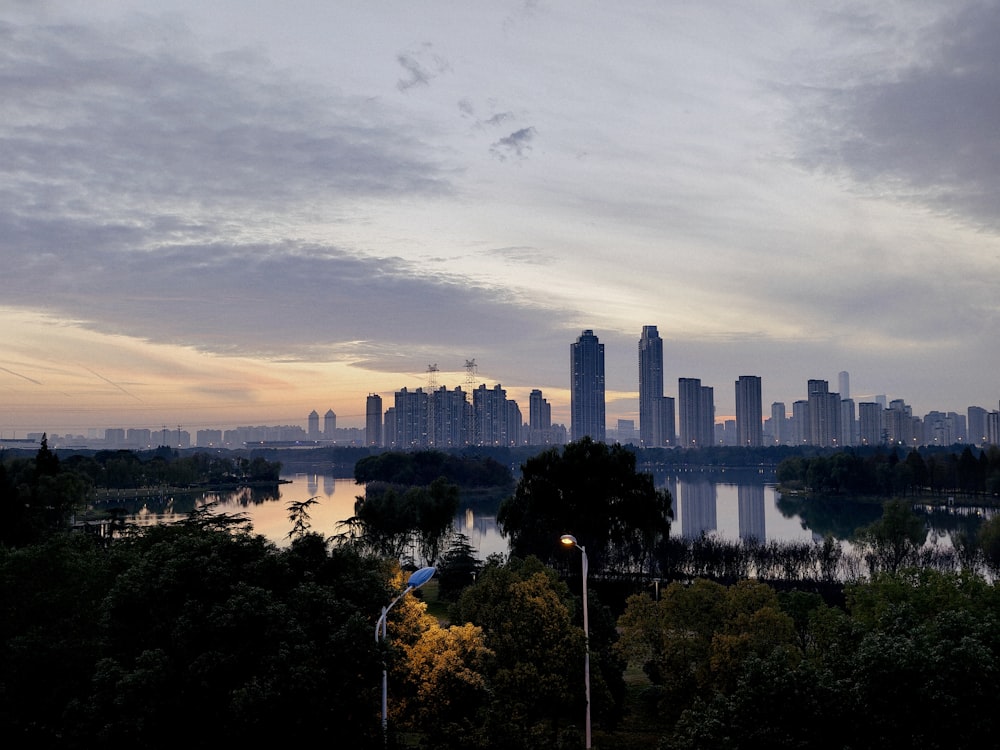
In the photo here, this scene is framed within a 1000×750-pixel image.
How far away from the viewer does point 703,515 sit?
82.2m

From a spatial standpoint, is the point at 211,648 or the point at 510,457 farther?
the point at 510,457

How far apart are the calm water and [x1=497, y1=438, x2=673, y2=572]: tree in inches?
590

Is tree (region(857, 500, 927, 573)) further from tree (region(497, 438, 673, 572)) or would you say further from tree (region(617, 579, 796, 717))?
tree (region(617, 579, 796, 717))

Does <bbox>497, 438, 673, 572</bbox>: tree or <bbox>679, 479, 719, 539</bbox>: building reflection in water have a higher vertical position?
<bbox>497, 438, 673, 572</bbox>: tree

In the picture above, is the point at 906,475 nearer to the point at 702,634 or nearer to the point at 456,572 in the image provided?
the point at 456,572

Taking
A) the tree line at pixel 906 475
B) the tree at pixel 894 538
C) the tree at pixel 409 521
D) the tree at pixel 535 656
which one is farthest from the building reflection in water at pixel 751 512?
the tree at pixel 535 656

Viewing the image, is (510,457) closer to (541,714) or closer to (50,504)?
(50,504)

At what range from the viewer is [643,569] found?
41.6 meters

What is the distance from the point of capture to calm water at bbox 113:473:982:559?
63.1 m

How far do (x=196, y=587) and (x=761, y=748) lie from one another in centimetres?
880

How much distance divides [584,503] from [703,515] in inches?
1992

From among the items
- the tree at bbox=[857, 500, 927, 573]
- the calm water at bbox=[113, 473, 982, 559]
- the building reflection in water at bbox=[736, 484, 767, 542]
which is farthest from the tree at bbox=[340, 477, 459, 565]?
the tree at bbox=[857, 500, 927, 573]


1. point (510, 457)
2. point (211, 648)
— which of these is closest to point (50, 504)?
point (211, 648)

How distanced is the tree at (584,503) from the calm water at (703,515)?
15.0m
